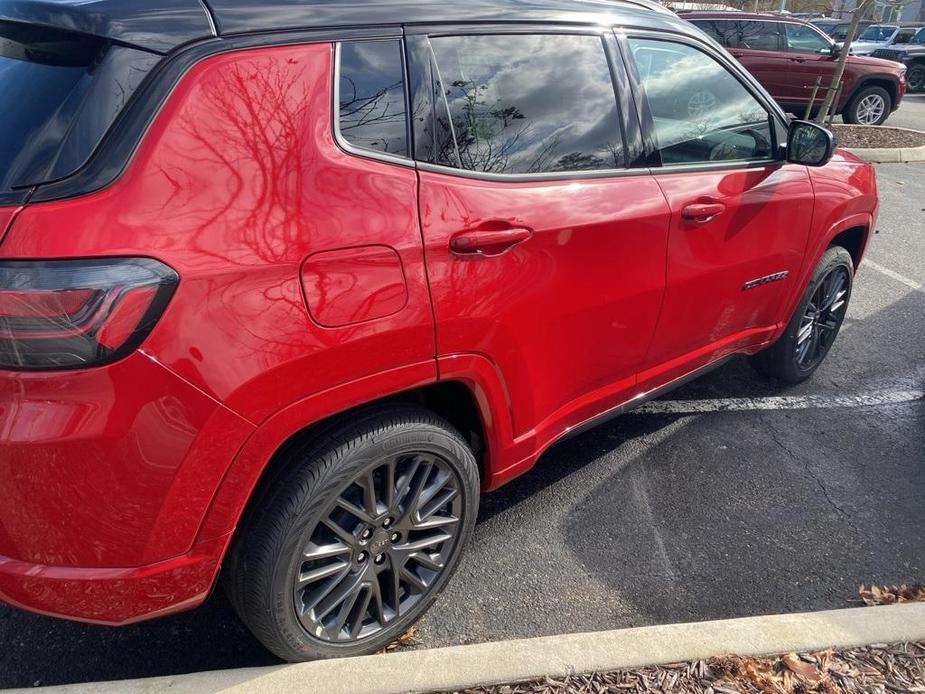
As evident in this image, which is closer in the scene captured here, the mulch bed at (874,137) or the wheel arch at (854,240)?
the wheel arch at (854,240)

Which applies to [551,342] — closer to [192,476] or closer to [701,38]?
[192,476]

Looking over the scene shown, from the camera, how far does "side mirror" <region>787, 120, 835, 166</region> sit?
3.26 meters

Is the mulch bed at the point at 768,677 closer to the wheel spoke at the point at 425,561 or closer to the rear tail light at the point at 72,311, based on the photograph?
the wheel spoke at the point at 425,561

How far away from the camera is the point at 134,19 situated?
1.71 meters

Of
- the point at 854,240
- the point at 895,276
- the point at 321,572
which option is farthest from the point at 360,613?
the point at 895,276

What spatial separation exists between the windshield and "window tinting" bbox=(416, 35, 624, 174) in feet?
80.2

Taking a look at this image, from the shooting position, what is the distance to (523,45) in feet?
7.93

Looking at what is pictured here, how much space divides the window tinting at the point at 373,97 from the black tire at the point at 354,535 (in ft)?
2.41

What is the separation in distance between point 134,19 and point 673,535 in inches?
98.2

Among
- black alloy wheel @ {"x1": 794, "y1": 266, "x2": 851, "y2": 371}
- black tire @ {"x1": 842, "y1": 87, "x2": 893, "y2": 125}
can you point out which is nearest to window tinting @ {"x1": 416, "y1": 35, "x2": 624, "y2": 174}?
black alloy wheel @ {"x1": 794, "y1": 266, "x2": 851, "y2": 371}

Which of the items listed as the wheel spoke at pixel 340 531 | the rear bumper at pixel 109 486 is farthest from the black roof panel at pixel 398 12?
the wheel spoke at pixel 340 531

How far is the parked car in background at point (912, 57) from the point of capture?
19953 mm

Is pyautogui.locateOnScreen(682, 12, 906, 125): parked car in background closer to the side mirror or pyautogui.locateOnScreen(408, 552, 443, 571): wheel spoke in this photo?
the side mirror

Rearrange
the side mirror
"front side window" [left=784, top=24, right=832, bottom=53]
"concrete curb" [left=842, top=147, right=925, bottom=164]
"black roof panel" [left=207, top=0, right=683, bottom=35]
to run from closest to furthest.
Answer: "black roof panel" [left=207, top=0, right=683, bottom=35]
the side mirror
"concrete curb" [left=842, top=147, right=925, bottom=164]
"front side window" [left=784, top=24, right=832, bottom=53]
